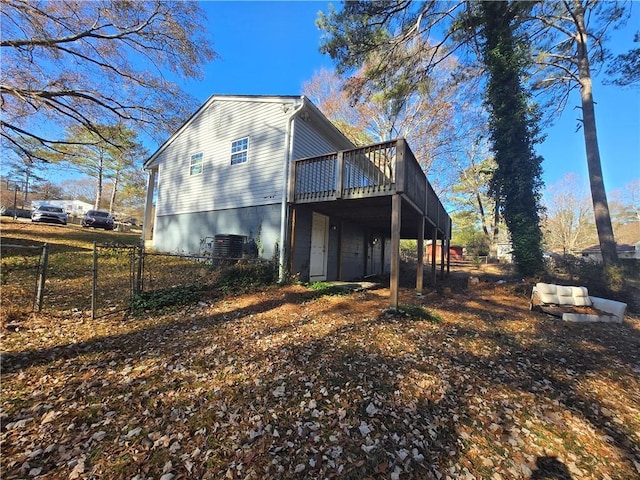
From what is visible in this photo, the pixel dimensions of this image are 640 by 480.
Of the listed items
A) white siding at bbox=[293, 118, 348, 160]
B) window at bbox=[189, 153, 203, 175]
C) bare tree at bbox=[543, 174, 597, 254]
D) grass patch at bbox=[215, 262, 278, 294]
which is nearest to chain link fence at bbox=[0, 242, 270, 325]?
grass patch at bbox=[215, 262, 278, 294]

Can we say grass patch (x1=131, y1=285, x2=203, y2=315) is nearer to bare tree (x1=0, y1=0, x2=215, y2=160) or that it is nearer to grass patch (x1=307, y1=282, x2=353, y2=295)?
grass patch (x1=307, y1=282, x2=353, y2=295)

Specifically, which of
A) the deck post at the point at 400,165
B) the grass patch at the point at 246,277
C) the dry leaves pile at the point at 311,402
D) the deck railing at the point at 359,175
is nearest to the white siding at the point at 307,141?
the deck railing at the point at 359,175

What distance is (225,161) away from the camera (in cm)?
1098

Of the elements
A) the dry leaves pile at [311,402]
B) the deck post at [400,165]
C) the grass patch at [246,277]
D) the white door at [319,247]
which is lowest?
the dry leaves pile at [311,402]

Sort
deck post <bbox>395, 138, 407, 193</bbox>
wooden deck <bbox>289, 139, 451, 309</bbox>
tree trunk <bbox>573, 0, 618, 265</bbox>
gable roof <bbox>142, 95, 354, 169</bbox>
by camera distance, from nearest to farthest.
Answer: deck post <bbox>395, 138, 407, 193</bbox> < wooden deck <bbox>289, 139, 451, 309</bbox> < gable roof <bbox>142, 95, 354, 169</bbox> < tree trunk <bbox>573, 0, 618, 265</bbox>

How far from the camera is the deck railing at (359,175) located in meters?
6.88

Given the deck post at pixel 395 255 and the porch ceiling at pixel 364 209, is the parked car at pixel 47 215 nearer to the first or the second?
the porch ceiling at pixel 364 209

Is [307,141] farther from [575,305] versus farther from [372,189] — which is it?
[575,305]

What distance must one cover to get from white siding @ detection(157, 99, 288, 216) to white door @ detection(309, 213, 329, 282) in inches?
70.7

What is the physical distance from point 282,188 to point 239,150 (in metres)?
2.85

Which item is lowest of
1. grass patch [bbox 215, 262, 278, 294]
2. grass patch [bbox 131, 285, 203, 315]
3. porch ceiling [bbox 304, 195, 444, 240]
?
grass patch [bbox 131, 285, 203, 315]

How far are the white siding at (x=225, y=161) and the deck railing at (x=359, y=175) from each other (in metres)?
0.83

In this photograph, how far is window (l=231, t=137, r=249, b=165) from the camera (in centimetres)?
1041

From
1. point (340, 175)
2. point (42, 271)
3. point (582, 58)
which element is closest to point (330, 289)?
point (340, 175)
